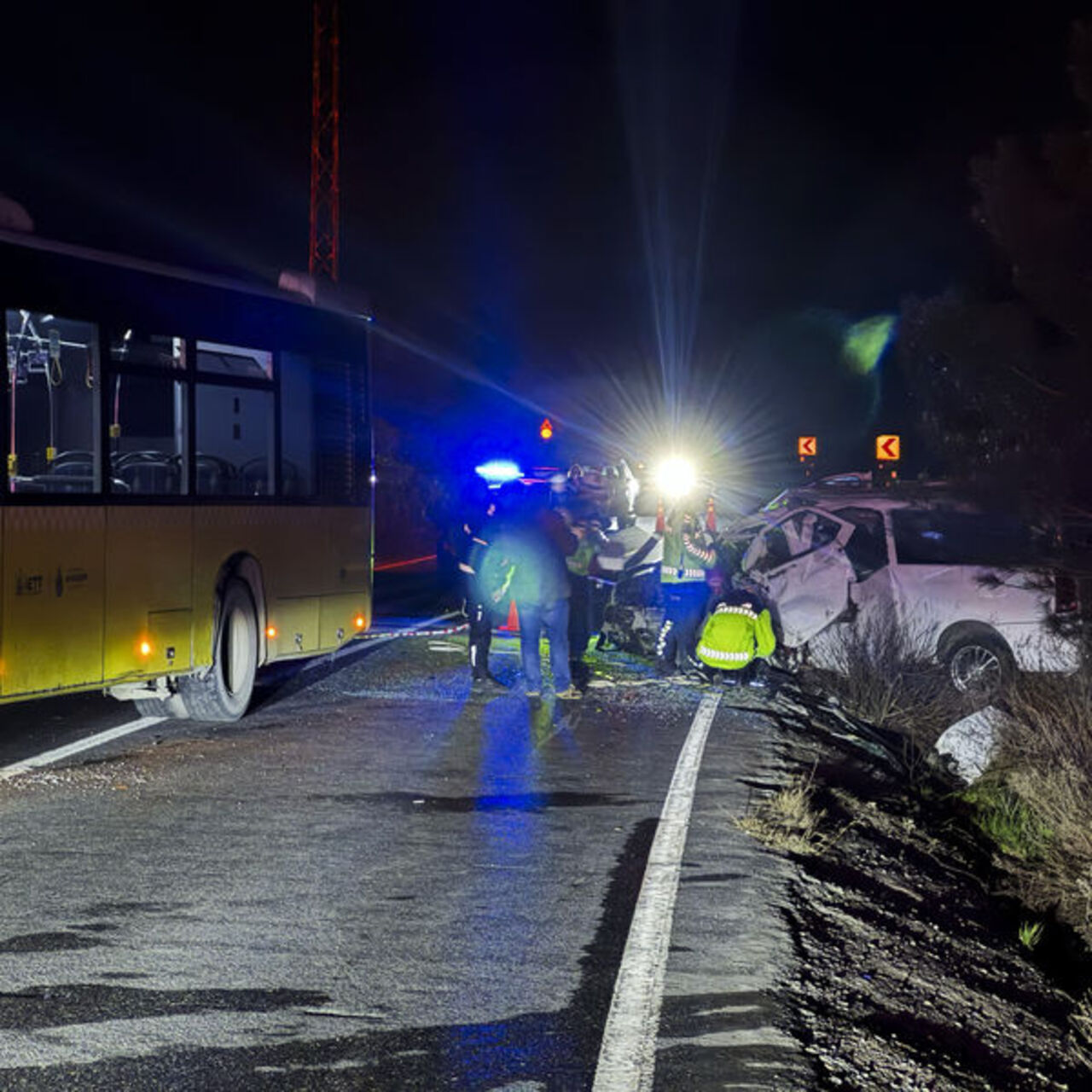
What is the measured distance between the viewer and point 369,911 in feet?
19.6

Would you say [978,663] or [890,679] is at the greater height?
[978,663]

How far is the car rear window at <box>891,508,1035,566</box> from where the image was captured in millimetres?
11115

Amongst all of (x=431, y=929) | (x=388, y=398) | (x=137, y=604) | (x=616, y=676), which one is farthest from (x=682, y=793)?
(x=388, y=398)

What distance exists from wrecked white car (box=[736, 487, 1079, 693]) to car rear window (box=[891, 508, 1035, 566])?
0.01 metres

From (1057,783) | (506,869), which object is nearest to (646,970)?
(506,869)

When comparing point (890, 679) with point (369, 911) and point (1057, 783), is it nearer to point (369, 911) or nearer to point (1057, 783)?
point (1057, 783)

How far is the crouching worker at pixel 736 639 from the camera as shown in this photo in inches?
486

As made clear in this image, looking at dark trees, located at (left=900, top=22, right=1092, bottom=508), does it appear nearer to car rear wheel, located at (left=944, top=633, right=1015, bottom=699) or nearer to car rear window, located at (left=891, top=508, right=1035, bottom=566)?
car rear window, located at (left=891, top=508, right=1035, bottom=566)

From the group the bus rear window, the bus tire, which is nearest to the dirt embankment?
the bus tire

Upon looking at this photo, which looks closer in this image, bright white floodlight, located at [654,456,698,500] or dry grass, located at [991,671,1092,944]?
dry grass, located at [991,671,1092,944]

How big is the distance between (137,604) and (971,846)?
18.2 feet

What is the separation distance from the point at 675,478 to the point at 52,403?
12.1m

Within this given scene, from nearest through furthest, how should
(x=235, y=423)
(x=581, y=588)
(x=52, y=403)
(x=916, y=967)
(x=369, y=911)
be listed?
1. (x=916, y=967)
2. (x=369, y=911)
3. (x=52, y=403)
4. (x=235, y=423)
5. (x=581, y=588)

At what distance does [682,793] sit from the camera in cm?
836
